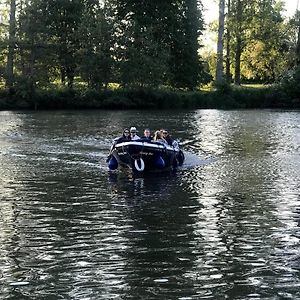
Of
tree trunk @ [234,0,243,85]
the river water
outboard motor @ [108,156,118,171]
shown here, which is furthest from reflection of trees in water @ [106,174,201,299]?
tree trunk @ [234,0,243,85]

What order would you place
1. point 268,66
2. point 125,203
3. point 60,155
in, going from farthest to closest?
1. point 268,66
2. point 60,155
3. point 125,203

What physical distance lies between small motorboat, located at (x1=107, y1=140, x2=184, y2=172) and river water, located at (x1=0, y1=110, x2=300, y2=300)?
0.53 m

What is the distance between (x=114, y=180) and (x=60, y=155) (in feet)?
22.3

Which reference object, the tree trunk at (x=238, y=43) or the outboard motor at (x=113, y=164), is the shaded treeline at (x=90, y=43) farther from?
the outboard motor at (x=113, y=164)

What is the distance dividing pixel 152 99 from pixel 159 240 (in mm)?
49683

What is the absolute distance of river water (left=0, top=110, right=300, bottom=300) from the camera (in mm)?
9758

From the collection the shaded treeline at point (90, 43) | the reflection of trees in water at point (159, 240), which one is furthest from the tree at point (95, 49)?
the reflection of trees in water at point (159, 240)

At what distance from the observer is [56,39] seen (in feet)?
204

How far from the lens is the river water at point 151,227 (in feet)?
32.0

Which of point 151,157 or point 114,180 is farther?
point 151,157

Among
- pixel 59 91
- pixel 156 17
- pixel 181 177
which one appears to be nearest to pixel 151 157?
pixel 181 177

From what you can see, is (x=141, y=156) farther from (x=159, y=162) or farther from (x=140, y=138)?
(x=140, y=138)

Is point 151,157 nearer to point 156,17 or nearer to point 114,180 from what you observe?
point 114,180

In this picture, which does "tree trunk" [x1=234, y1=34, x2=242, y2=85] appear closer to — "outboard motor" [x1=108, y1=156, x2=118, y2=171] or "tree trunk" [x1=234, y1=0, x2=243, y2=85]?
"tree trunk" [x1=234, y1=0, x2=243, y2=85]
